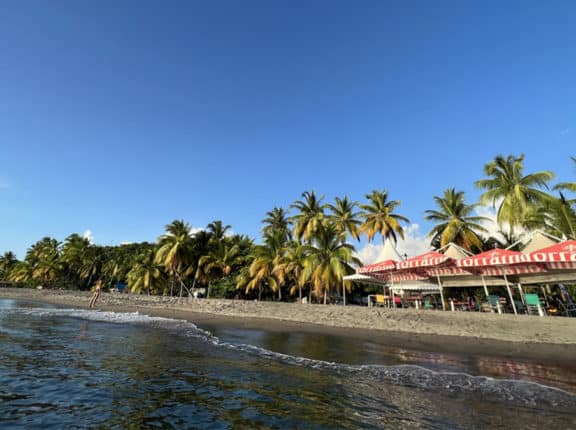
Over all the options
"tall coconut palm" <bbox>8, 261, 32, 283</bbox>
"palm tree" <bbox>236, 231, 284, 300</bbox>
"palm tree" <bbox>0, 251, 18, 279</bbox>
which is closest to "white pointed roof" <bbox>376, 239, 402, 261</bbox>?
"palm tree" <bbox>236, 231, 284, 300</bbox>

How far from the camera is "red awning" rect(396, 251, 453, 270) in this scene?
1494 centimetres

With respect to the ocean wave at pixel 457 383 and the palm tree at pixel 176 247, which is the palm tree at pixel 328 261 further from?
the palm tree at pixel 176 247

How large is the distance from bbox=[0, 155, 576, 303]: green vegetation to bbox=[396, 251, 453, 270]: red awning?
6479 mm

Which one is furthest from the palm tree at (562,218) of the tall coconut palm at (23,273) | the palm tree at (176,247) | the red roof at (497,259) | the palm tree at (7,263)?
the palm tree at (7,263)

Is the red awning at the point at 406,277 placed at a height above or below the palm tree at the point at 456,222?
below

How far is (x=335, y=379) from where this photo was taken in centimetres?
A: 649

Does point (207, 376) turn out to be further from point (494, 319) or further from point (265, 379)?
point (494, 319)

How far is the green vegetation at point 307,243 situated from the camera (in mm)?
22328

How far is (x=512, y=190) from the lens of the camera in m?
23.1

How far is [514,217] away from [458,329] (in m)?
13.9

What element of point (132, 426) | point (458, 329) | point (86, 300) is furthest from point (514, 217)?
point (86, 300)

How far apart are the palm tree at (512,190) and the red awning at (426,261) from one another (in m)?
11.3

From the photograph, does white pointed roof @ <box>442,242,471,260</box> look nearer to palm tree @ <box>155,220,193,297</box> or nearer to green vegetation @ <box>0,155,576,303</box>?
green vegetation @ <box>0,155,576,303</box>

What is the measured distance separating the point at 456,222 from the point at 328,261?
13756 millimetres
